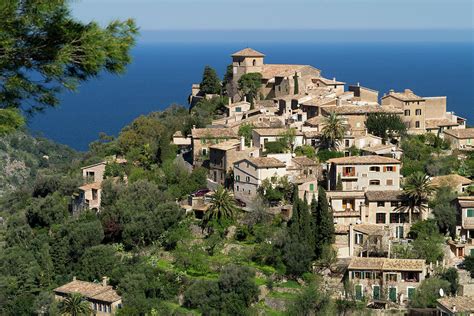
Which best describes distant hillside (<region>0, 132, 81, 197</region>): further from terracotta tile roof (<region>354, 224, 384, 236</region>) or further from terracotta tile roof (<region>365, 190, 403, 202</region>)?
terracotta tile roof (<region>354, 224, 384, 236</region>)

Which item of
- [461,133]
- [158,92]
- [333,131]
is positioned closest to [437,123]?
[461,133]

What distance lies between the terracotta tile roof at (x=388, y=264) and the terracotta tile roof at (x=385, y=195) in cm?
274

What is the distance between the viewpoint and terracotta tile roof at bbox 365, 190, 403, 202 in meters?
32.7

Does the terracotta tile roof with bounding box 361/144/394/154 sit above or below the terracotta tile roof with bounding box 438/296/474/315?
above

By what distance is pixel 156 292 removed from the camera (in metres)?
31.3

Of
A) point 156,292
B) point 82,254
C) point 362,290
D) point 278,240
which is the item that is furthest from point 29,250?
point 362,290

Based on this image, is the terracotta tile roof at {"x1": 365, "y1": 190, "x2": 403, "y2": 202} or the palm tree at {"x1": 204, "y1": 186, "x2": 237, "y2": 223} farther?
the palm tree at {"x1": 204, "y1": 186, "x2": 237, "y2": 223}

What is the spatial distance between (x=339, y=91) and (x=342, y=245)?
14113 millimetres

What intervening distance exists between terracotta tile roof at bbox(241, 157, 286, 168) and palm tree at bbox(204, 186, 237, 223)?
1567 mm

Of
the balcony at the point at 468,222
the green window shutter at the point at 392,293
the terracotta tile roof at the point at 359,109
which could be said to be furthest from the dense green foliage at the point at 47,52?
the terracotta tile roof at the point at 359,109

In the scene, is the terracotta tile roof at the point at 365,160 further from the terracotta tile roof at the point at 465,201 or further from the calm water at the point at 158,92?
the calm water at the point at 158,92

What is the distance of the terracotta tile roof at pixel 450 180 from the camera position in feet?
111

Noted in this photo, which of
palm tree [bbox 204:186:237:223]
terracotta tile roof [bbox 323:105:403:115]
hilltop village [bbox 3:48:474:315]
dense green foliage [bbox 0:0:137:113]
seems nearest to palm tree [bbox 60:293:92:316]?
hilltop village [bbox 3:48:474:315]

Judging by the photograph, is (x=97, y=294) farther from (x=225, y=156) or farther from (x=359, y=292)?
(x=359, y=292)
